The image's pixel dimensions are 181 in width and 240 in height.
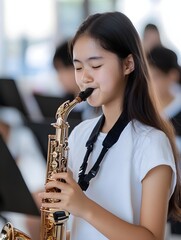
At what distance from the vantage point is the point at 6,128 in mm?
3467

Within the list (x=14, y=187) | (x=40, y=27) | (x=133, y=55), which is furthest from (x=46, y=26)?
(x=133, y=55)

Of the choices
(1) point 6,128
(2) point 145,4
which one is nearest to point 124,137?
(1) point 6,128

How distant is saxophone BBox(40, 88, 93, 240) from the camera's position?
133 centimetres

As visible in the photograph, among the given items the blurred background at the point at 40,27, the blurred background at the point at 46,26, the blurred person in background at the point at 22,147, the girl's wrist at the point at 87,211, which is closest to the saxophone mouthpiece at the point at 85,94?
the girl's wrist at the point at 87,211

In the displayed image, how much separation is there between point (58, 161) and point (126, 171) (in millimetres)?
165

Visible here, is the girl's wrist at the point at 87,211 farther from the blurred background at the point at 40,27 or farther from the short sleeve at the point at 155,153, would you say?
the blurred background at the point at 40,27

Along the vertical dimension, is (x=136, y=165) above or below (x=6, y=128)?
below

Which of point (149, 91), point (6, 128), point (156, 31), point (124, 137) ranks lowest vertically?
point (124, 137)

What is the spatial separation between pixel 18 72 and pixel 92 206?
228 inches

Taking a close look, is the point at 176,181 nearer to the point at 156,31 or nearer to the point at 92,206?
the point at 92,206

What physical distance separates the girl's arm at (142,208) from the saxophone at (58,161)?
73 millimetres

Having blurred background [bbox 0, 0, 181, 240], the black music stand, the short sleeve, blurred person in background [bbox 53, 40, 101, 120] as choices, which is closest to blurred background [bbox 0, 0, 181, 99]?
blurred background [bbox 0, 0, 181, 240]

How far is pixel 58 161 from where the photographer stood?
135 cm

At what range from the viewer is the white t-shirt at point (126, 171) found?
130cm
